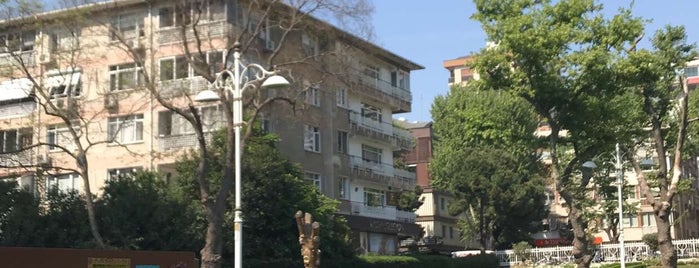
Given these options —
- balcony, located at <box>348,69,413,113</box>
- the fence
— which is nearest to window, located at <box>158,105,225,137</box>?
balcony, located at <box>348,69,413,113</box>

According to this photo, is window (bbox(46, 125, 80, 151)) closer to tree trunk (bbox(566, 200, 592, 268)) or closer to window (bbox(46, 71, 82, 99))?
window (bbox(46, 71, 82, 99))

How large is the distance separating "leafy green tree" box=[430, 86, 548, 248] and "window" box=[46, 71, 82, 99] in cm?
2753

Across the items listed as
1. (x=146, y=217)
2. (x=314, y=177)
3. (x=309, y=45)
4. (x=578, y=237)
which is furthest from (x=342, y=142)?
(x=578, y=237)

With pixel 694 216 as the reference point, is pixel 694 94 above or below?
above

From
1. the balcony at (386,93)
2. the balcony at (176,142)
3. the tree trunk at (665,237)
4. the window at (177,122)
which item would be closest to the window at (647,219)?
the balcony at (386,93)

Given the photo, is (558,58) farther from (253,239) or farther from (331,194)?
(331,194)

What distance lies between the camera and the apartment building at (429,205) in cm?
6962

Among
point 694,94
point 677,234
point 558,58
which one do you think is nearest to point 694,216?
point 677,234

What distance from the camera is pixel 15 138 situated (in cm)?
3647

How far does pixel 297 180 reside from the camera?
36.5m

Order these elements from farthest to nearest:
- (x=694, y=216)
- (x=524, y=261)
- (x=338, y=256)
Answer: (x=694, y=216) < (x=524, y=261) < (x=338, y=256)

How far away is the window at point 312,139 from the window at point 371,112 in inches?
249

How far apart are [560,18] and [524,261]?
84.8 feet

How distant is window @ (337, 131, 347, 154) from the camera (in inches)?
1893
